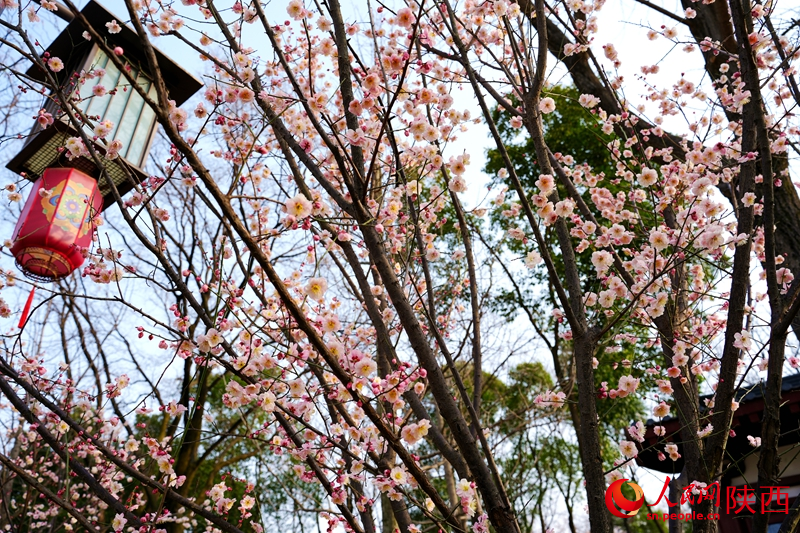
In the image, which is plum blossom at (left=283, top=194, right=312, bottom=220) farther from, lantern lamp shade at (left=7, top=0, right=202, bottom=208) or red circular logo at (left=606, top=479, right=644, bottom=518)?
red circular logo at (left=606, top=479, right=644, bottom=518)

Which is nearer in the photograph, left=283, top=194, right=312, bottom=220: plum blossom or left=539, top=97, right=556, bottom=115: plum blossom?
left=283, top=194, right=312, bottom=220: plum blossom

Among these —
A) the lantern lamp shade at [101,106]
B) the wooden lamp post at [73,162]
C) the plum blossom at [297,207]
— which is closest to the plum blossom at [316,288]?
the plum blossom at [297,207]

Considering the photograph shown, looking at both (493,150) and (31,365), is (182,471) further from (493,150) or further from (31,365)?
(493,150)

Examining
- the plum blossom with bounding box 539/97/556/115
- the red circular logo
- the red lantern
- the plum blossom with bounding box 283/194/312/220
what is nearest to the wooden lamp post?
the red lantern

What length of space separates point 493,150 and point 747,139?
6547 millimetres

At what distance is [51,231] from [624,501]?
3.40m

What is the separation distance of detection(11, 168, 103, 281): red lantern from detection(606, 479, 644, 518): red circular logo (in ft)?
10.2

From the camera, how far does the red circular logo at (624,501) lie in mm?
2705

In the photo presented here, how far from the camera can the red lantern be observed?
3117 millimetres

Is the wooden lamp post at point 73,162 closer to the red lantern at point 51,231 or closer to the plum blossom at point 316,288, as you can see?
the red lantern at point 51,231

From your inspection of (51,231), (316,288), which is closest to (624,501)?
(316,288)

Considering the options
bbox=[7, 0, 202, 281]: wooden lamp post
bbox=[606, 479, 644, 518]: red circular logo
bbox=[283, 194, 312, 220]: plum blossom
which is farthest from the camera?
bbox=[7, 0, 202, 281]: wooden lamp post

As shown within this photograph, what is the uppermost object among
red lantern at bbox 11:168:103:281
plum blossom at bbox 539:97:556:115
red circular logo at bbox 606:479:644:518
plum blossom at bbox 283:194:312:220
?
plum blossom at bbox 539:97:556:115

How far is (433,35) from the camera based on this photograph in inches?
144
